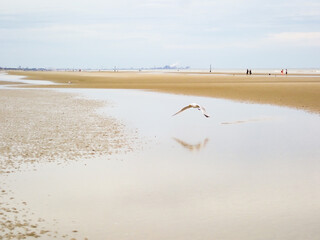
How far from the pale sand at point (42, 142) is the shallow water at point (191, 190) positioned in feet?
1.30

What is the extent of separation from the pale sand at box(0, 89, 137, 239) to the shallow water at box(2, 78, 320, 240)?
0.40 meters

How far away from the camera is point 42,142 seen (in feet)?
43.8

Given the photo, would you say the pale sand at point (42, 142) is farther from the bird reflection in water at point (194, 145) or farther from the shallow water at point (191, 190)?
the bird reflection in water at point (194, 145)

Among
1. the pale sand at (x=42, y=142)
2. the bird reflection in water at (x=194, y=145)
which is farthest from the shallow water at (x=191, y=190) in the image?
the pale sand at (x=42, y=142)

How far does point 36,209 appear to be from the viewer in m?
7.32

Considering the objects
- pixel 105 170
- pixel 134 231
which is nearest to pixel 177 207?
pixel 134 231

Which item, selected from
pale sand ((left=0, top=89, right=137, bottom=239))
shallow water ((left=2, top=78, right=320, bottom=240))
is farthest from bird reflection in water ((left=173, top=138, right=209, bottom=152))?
pale sand ((left=0, top=89, right=137, bottom=239))

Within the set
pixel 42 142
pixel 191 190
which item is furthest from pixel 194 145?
pixel 191 190

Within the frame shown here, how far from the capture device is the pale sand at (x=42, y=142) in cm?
675

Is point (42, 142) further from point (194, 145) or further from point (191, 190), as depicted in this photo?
point (191, 190)

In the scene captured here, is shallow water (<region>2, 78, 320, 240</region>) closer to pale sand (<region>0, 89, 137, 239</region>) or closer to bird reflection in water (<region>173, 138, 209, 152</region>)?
bird reflection in water (<region>173, 138, 209, 152</region>)

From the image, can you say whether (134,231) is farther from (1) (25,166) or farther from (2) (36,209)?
(1) (25,166)

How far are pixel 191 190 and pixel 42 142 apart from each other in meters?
6.62

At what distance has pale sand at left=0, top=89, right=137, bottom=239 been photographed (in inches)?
266
